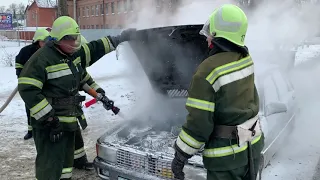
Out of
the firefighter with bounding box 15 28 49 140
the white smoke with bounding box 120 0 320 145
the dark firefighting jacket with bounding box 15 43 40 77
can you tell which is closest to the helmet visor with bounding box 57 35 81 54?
the white smoke with bounding box 120 0 320 145

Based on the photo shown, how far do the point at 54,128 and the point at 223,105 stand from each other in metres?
1.95

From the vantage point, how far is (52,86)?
11.4 ft

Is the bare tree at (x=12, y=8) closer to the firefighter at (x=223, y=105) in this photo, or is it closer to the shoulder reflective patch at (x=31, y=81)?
the shoulder reflective patch at (x=31, y=81)

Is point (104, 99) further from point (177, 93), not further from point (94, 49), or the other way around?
point (177, 93)

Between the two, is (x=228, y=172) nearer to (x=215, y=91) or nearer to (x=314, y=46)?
(x=215, y=91)

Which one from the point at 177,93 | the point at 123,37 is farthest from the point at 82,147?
the point at 123,37

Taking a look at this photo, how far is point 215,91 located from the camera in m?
2.17

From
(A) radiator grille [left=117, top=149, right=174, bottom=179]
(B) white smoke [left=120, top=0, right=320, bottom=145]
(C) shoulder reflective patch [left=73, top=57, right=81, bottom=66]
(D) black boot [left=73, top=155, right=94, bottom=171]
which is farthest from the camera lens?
(B) white smoke [left=120, top=0, right=320, bottom=145]

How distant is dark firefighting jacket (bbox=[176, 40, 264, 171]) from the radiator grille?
93cm

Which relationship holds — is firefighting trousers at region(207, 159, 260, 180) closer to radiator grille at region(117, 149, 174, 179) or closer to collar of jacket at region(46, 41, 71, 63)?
radiator grille at region(117, 149, 174, 179)

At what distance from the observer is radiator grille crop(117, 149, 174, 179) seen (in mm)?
3229

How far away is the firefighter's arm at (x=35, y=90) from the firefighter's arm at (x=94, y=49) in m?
0.74

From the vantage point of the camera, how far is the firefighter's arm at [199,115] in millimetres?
2148

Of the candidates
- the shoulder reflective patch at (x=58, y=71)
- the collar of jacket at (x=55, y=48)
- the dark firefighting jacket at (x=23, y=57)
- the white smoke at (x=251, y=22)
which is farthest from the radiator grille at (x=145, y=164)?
the dark firefighting jacket at (x=23, y=57)
